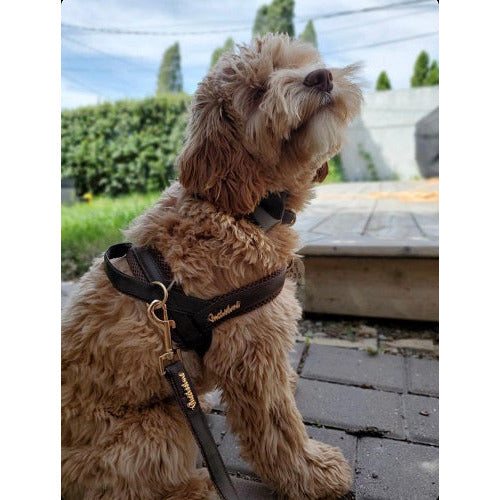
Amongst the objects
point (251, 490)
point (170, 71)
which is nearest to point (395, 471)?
point (251, 490)

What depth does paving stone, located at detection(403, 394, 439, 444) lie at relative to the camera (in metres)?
1.97

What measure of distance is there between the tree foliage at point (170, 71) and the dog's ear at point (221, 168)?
8.70 feet

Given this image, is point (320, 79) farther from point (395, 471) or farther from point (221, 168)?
point (395, 471)

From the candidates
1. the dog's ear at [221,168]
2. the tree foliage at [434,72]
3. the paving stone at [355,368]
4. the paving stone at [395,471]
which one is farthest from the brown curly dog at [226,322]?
the paving stone at [355,368]

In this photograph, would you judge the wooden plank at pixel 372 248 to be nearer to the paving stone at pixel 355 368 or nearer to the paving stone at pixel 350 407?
the paving stone at pixel 355 368

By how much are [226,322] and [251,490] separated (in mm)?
773

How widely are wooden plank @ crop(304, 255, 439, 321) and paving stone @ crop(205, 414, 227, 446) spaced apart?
4.25 ft

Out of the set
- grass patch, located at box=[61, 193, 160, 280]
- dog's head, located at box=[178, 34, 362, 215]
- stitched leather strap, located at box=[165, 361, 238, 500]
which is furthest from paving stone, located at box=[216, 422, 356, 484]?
grass patch, located at box=[61, 193, 160, 280]

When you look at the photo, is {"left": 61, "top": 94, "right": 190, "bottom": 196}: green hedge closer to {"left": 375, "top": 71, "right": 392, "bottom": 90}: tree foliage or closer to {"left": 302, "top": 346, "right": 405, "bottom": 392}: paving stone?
{"left": 302, "top": 346, "right": 405, "bottom": 392}: paving stone

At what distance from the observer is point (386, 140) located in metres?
10.4

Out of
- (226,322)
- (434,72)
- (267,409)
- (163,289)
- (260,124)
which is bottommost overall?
(267,409)

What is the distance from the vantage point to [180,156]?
5.15 ft

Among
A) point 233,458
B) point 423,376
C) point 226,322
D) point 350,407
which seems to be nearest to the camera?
point 226,322
